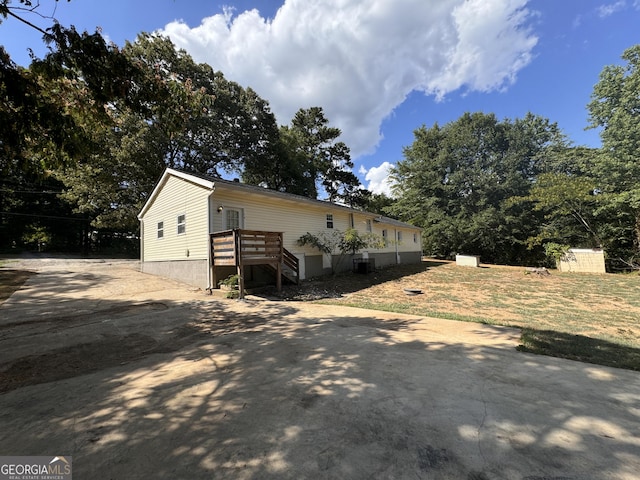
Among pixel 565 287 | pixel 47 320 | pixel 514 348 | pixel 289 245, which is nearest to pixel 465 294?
pixel 565 287

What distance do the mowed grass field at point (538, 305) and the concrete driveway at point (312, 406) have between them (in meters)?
0.83

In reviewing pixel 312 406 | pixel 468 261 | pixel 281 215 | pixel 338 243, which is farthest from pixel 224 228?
pixel 468 261

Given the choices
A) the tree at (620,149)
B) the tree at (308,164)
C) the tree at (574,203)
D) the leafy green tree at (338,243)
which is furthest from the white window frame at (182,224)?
the tree at (620,149)

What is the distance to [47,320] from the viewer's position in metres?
6.19

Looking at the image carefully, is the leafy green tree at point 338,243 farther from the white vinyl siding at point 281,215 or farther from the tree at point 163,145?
the tree at point 163,145

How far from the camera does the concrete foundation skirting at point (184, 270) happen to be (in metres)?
10.7

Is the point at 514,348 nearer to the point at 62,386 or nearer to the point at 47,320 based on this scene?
the point at 62,386

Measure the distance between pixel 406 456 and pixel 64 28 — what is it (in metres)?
6.87

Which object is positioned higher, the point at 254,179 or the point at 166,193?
the point at 254,179

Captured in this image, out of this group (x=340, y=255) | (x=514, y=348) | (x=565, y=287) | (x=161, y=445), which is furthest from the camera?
(x=340, y=255)

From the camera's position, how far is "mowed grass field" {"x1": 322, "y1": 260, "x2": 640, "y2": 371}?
475 centimetres

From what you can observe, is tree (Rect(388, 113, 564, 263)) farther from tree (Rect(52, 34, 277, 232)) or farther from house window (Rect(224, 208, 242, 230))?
house window (Rect(224, 208, 242, 230))

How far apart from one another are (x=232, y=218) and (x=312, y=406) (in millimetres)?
9401

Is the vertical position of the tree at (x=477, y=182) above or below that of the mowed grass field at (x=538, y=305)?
above
